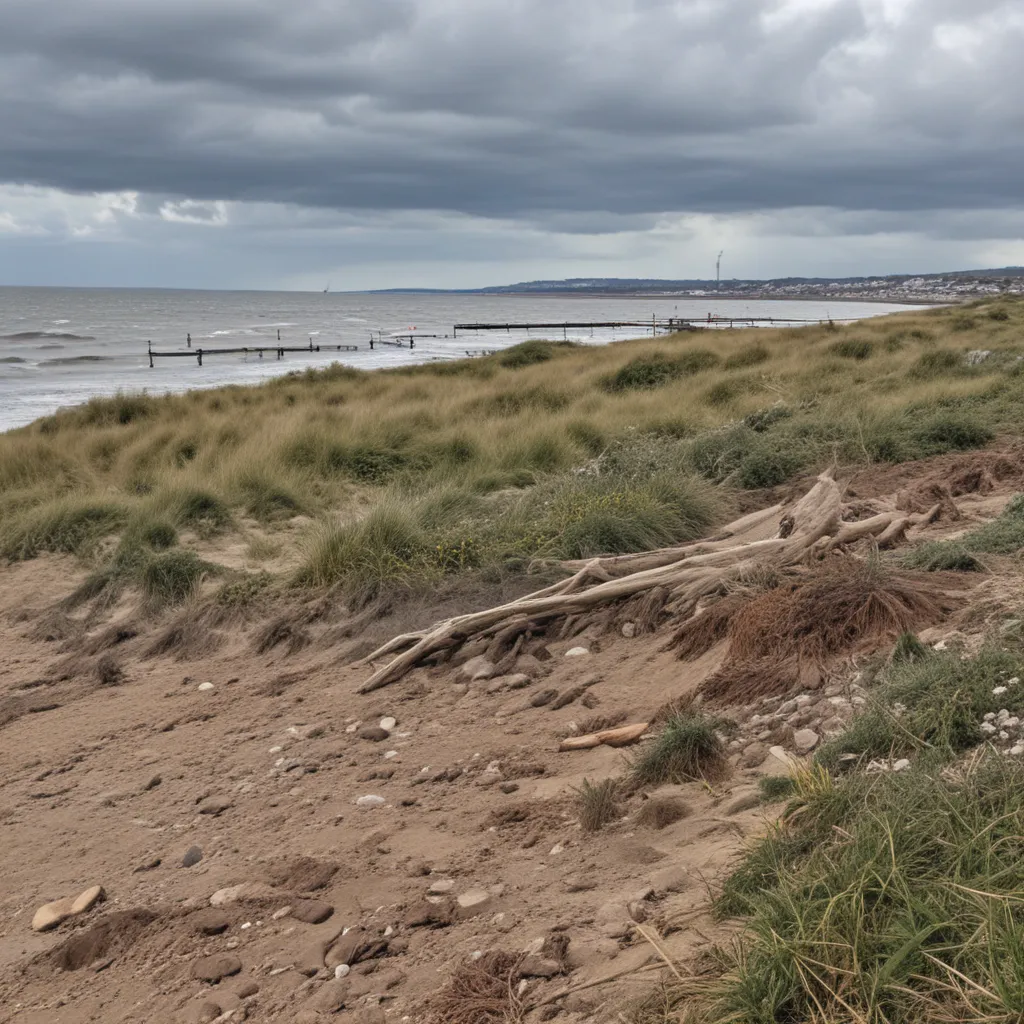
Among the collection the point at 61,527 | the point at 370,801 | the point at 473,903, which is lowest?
the point at 61,527

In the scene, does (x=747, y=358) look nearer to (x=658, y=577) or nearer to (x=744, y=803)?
(x=658, y=577)

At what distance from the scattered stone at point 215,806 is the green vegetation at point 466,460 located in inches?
101

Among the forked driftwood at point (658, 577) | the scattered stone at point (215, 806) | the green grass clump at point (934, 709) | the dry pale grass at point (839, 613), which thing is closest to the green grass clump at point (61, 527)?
the forked driftwood at point (658, 577)

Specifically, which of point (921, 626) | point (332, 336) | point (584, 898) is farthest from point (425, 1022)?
point (332, 336)

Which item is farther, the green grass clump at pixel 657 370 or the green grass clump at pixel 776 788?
the green grass clump at pixel 657 370

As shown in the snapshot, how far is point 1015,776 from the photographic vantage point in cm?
273

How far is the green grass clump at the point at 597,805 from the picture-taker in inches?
145

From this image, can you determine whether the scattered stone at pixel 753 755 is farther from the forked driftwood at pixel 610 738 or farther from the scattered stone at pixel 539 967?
the scattered stone at pixel 539 967

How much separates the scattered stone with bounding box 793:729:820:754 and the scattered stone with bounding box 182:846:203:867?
251 cm

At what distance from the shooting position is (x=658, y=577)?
6285 mm

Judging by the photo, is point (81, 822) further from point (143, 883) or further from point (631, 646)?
point (631, 646)

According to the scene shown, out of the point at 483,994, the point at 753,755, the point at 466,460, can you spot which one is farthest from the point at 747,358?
the point at 483,994

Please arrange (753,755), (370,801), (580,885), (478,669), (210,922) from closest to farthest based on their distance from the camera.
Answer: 1. (580,885)
2. (210,922)
3. (753,755)
4. (370,801)
5. (478,669)

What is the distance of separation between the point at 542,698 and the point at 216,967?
230 cm
